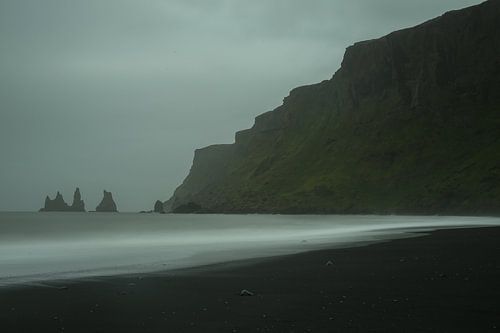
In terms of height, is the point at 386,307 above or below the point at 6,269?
below

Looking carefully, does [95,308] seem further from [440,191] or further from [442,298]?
[440,191]

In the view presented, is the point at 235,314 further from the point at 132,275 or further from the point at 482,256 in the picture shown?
the point at 482,256

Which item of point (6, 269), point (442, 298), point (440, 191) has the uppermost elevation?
point (440, 191)

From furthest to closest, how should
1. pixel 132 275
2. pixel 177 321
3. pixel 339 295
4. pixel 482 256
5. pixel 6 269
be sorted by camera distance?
pixel 6 269
pixel 482 256
pixel 132 275
pixel 339 295
pixel 177 321

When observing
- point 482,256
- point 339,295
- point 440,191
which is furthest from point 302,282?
point 440,191

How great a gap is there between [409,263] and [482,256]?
4.82 meters

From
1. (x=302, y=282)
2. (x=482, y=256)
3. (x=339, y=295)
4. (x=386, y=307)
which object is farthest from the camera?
(x=482, y=256)

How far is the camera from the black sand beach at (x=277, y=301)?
1354 cm

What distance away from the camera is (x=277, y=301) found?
17062mm

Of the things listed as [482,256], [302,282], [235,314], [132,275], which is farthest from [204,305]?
[482,256]

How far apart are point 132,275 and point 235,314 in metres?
11.9

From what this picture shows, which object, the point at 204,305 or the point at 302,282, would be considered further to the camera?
the point at 302,282

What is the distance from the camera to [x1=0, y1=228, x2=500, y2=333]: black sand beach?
13.5m

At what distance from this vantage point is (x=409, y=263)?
2698cm
